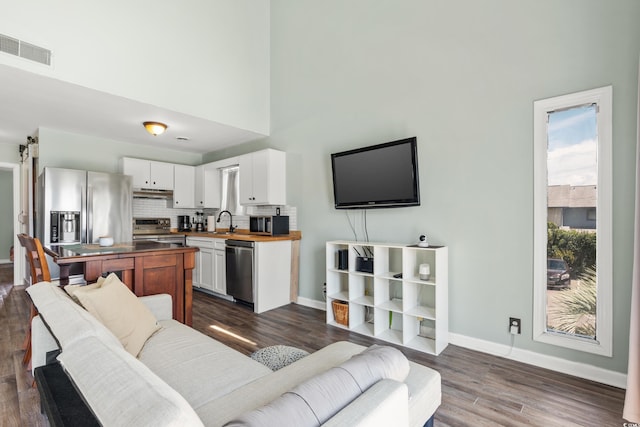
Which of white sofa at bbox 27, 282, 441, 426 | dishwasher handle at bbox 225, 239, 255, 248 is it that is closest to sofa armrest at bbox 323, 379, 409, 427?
white sofa at bbox 27, 282, 441, 426

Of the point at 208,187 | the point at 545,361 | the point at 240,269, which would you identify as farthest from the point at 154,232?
the point at 545,361

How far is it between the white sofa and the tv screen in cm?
189

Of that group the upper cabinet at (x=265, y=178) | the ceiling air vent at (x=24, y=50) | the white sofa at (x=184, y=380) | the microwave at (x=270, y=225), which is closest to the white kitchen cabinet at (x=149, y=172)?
the upper cabinet at (x=265, y=178)

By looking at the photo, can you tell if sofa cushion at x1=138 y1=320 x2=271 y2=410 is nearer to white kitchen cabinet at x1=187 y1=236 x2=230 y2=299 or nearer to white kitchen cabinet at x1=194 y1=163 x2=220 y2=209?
white kitchen cabinet at x1=187 y1=236 x2=230 y2=299

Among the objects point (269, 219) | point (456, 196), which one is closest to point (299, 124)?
point (269, 219)

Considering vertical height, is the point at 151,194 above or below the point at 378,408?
above

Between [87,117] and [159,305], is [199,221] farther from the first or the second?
[159,305]

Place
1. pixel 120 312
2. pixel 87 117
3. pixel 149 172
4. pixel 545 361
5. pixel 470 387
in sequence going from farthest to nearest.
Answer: pixel 149 172 < pixel 87 117 < pixel 545 361 < pixel 470 387 < pixel 120 312

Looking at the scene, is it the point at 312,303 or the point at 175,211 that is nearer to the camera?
the point at 312,303

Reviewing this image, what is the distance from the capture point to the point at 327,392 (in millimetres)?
938

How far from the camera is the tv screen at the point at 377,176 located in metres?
3.14

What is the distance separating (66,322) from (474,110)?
3127mm

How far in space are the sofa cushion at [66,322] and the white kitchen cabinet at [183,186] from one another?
4250 millimetres

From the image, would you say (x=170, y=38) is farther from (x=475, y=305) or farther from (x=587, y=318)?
(x=587, y=318)
